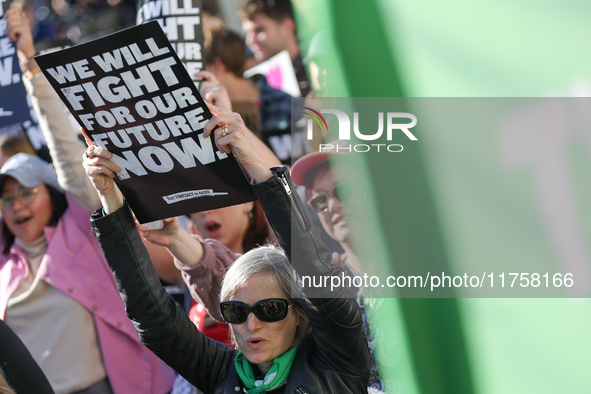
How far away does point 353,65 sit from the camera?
4.41 ft

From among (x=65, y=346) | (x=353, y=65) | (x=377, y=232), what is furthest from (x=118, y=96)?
(x=65, y=346)

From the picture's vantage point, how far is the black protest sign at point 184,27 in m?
2.37

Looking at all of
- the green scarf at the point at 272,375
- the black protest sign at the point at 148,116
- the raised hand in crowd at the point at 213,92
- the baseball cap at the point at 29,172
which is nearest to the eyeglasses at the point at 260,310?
the green scarf at the point at 272,375

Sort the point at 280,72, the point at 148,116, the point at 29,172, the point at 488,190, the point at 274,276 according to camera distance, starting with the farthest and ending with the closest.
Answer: the point at 280,72 < the point at 29,172 < the point at 274,276 < the point at 148,116 < the point at 488,190

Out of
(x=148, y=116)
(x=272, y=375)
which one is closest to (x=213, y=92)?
(x=148, y=116)

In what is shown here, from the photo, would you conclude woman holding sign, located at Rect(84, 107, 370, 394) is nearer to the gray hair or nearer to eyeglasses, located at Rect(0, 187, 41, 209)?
the gray hair

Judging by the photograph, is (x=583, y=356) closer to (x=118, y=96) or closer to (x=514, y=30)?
(x=514, y=30)

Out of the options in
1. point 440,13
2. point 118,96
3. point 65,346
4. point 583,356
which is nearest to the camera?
point 583,356

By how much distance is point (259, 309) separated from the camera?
4.89 ft

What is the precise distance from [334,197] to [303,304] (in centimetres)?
31

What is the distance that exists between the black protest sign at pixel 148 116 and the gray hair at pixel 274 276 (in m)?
0.20

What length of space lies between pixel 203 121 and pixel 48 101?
Answer: 1273 millimetres

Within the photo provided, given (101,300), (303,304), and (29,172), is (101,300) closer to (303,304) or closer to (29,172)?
(29,172)

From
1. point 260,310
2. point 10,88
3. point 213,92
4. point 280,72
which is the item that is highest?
point 280,72
